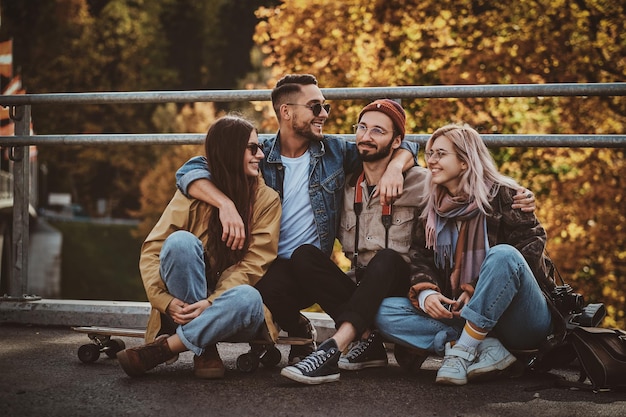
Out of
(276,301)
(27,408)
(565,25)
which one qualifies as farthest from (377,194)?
(565,25)

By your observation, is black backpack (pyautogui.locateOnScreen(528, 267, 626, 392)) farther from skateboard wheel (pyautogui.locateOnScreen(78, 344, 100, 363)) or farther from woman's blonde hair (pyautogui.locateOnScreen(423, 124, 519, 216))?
skateboard wheel (pyautogui.locateOnScreen(78, 344, 100, 363))

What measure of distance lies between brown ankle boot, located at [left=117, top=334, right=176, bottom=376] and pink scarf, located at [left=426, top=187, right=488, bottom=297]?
1271mm

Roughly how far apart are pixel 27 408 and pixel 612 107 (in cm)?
1034

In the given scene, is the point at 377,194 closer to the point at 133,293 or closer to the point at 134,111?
the point at 133,293

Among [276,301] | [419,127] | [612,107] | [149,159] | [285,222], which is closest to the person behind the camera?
[276,301]

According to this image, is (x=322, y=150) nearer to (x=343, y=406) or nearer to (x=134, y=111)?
(x=343, y=406)

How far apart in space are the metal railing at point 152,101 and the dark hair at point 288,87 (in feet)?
1.03

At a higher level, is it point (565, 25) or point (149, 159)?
point (565, 25)

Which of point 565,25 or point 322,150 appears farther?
point 565,25

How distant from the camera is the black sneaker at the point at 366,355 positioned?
13.7 ft

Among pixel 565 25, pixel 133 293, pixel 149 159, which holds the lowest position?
pixel 133 293

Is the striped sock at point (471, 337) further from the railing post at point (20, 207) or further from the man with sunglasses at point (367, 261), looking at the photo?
the railing post at point (20, 207)

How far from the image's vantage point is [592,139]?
4676 mm

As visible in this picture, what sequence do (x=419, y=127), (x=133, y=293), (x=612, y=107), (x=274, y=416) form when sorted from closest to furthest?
(x=274, y=416) < (x=612, y=107) < (x=419, y=127) < (x=133, y=293)
